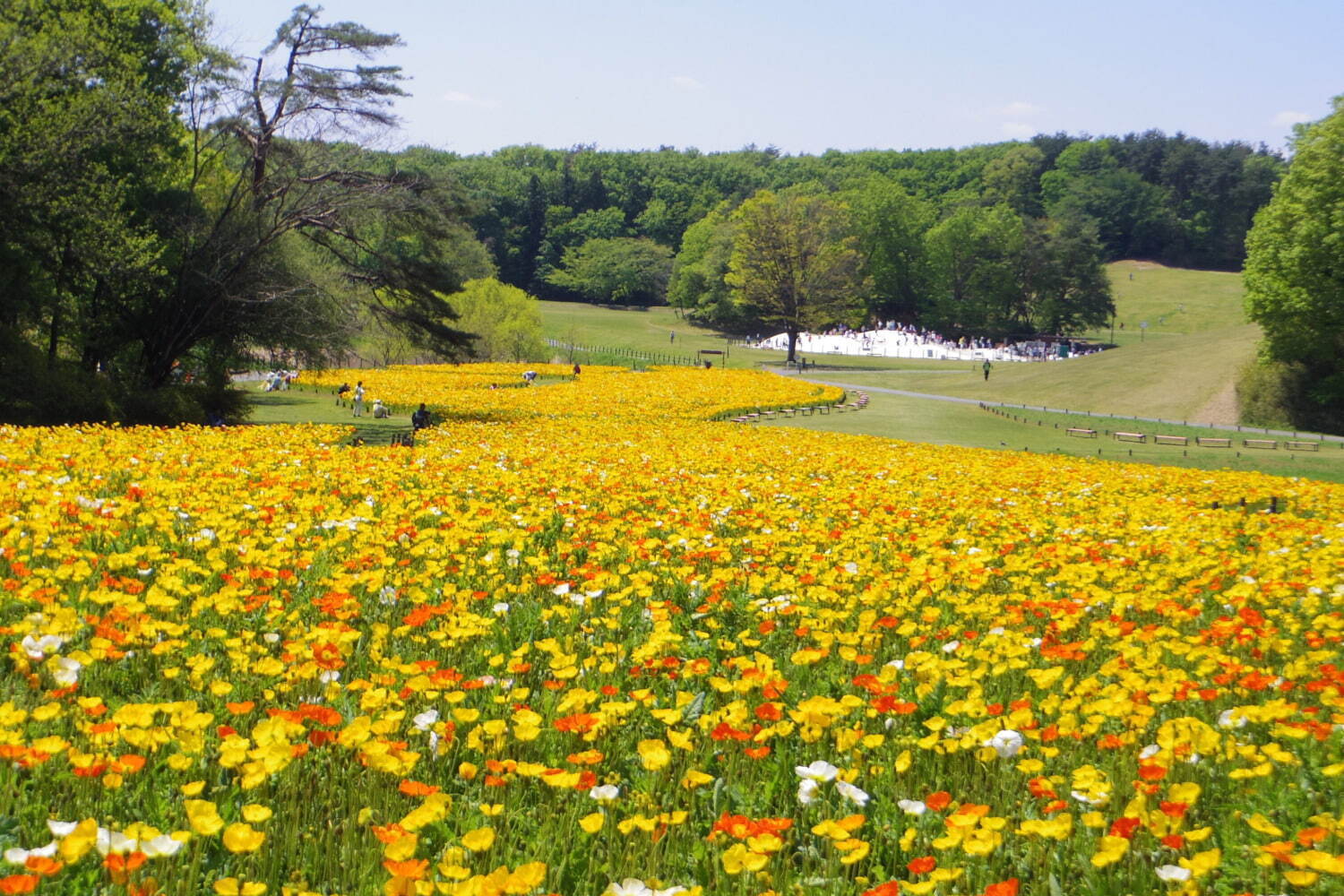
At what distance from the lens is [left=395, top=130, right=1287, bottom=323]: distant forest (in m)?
152

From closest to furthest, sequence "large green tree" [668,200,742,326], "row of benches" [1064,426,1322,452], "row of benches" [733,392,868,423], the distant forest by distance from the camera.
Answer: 1. "row of benches" [1064,426,1322,452]
2. "row of benches" [733,392,868,423]
3. "large green tree" [668,200,742,326]
4. the distant forest

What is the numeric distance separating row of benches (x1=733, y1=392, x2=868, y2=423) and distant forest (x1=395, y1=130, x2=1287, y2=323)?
8927cm

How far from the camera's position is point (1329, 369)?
147ft

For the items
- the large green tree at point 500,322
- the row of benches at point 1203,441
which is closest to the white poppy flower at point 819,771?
the row of benches at point 1203,441

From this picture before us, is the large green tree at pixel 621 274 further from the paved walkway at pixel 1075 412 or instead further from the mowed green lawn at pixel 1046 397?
the paved walkway at pixel 1075 412

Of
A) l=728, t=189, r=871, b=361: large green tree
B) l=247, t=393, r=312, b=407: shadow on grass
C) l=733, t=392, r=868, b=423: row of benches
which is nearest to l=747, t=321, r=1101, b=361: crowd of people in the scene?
l=728, t=189, r=871, b=361: large green tree

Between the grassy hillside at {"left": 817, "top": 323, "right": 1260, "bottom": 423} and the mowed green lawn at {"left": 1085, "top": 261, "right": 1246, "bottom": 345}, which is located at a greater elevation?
the mowed green lawn at {"left": 1085, "top": 261, "right": 1246, "bottom": 345}

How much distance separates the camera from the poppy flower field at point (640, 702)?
3.18 m

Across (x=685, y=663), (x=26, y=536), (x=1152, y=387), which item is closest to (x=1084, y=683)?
(x=685, y=663)

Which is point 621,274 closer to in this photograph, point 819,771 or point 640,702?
point 640,702

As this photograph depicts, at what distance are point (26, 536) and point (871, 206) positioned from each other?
120453 mm

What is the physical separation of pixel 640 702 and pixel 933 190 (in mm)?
187841

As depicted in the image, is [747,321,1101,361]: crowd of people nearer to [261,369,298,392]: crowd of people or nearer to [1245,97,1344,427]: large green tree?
[1245,97,1344,427]: large green tree

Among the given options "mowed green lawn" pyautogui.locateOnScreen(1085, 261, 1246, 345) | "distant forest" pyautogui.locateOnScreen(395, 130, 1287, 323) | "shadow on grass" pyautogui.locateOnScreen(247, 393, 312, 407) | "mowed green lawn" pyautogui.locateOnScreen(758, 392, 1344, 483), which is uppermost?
"distant forest" pyautogui.locateOnScreen(395, 130, 1287, 323)
